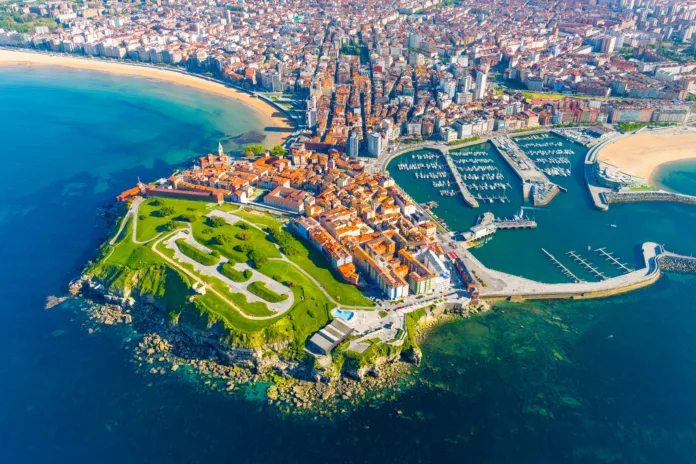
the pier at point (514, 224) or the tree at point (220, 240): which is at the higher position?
the pier at point (514, 224)

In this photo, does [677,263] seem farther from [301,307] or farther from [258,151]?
[258,151]

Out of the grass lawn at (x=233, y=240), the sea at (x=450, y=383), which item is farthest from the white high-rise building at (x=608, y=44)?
the grass lawn at (x=233, y=240)

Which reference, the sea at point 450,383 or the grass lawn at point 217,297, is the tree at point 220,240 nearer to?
the grass lawn at point 217,297

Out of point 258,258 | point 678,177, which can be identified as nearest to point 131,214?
point 258,258

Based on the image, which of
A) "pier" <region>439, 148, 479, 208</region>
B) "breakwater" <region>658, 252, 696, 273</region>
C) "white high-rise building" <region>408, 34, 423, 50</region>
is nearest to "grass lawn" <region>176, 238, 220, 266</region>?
"pier" <region>439, 148, 479, 208</region>

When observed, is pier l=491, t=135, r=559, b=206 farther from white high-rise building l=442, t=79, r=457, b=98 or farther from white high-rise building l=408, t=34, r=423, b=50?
white high-rise building l=408, t=34, r=423, b=50
